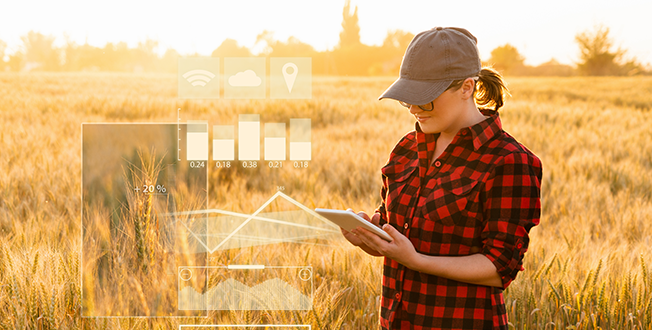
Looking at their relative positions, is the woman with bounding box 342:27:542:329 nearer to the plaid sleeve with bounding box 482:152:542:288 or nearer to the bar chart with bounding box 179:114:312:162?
the plaid sleeve with bounding box 482:152:542:288

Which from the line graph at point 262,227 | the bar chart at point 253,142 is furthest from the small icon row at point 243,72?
the line graph at point 262,227

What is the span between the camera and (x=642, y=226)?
3035mm

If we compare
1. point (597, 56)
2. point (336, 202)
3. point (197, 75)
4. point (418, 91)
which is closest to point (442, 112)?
point (418, 91)

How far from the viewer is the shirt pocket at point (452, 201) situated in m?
1.21

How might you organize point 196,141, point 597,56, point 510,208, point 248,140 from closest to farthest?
point 510,208
point 196,141
point 248,140
point 597,56

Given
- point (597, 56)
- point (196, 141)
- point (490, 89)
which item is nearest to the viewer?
point (490, 89)

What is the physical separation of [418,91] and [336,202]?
1873mm

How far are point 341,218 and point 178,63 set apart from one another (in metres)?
1.74

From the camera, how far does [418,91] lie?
1.22 m

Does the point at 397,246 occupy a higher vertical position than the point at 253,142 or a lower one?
lower

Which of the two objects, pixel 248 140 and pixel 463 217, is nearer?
pixel 463 217

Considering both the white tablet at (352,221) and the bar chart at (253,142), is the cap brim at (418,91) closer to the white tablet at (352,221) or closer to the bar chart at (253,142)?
the white tablet at (352,221)

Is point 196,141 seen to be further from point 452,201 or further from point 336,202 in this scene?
point 452,201

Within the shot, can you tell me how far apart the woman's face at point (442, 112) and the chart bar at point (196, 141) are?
134 centimetres
